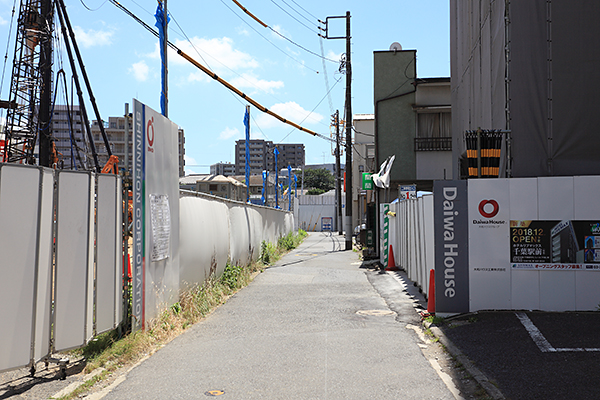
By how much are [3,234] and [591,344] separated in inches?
259

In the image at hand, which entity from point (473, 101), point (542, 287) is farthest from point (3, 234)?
point (473, 101)

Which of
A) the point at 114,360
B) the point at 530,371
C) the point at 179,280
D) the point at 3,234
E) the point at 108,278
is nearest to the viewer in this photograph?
the point at 3,234

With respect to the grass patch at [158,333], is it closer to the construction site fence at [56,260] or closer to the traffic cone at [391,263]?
the construction site fence at [56,260]

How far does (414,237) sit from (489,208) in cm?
421

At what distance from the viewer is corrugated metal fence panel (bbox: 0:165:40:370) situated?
193 inches

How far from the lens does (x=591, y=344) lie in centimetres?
636

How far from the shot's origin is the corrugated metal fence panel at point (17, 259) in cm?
489

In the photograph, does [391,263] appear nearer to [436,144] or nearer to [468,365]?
[468,365]

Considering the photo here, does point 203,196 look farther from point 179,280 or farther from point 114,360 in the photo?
point 114,360

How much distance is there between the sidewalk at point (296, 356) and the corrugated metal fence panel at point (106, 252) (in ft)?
2.66

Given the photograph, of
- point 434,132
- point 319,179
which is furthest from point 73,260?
point 319,179

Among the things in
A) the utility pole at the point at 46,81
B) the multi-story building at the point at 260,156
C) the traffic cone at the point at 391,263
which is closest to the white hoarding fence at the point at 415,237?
the traffic cone at the point at 391,263

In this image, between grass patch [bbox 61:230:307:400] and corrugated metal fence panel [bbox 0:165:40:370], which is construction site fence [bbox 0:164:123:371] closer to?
corrugated metal fence panel [bbox 0:165:40:370]

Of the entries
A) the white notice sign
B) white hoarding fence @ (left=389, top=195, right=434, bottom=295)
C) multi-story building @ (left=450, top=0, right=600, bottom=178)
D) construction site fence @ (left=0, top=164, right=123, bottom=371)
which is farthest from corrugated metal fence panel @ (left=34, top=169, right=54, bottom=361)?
multi-story building @ (left=450, top=0, right=600, bottom=178)
